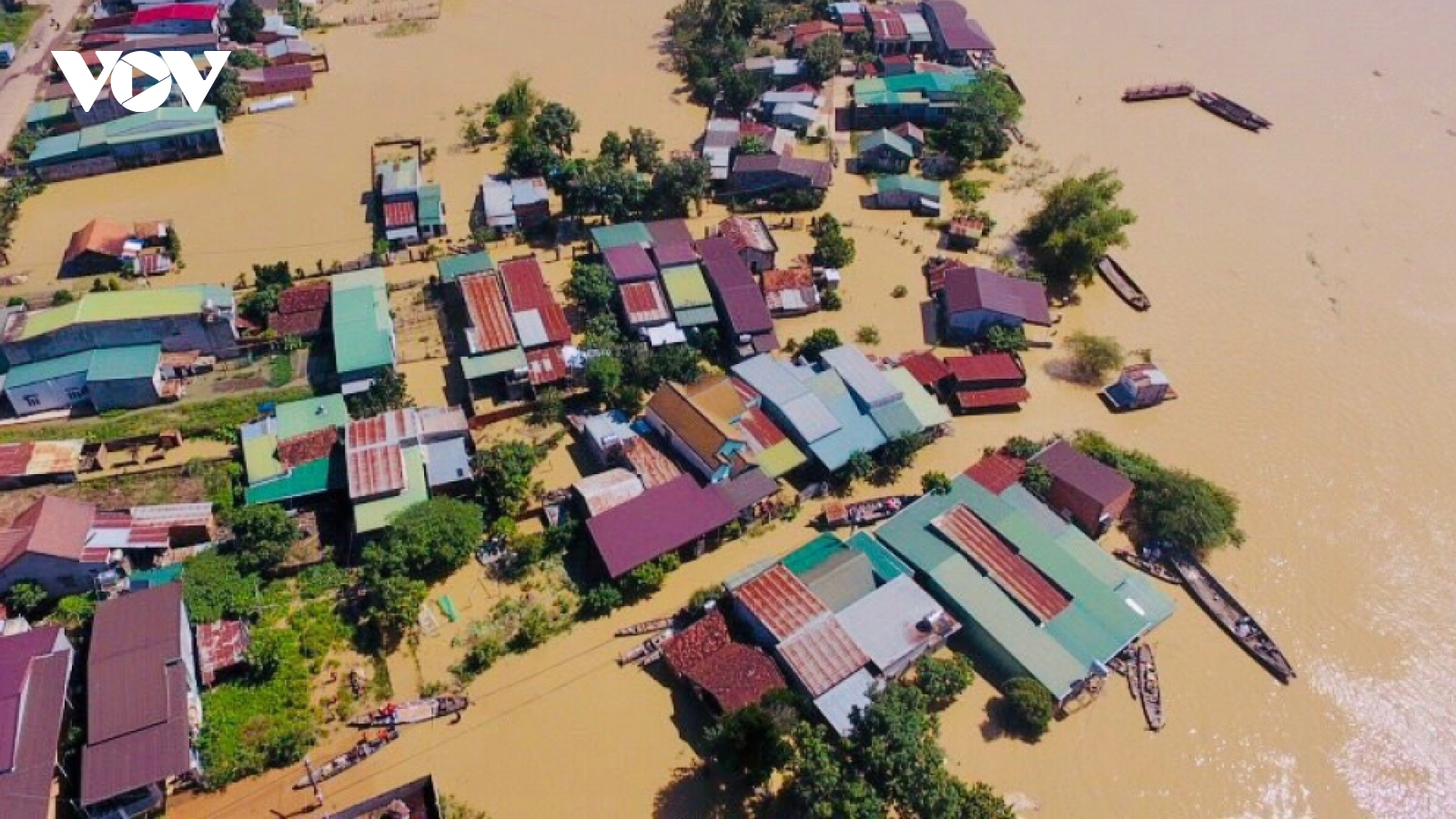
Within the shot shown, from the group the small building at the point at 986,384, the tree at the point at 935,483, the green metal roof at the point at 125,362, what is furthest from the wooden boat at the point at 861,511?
the green metal roof at the point at 125,362

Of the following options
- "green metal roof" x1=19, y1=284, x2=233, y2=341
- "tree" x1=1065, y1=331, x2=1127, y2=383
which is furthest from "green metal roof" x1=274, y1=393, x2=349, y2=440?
"tree" x1=1065, y1=331, x2=1127, y2=383

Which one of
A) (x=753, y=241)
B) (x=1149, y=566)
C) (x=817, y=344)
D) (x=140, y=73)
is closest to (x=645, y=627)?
(x=817, y=344)

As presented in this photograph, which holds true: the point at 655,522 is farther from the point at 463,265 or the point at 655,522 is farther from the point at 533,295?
the point at 463,265

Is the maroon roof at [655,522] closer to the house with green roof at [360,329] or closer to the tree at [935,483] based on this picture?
the tree at [935,483]

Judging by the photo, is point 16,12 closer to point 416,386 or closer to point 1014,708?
point 416,386

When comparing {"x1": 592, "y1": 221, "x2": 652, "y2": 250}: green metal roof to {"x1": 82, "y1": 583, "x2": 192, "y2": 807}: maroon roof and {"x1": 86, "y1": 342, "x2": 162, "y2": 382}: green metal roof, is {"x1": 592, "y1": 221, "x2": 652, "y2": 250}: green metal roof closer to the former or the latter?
{"x1": 86, "y1": 342, "x2": 162, "y2": 382}: green metal roof

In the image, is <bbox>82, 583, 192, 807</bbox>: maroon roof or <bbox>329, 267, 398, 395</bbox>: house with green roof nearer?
<bbox>82, 583, 192, 807</bbox>: maroon roof
